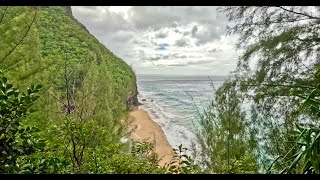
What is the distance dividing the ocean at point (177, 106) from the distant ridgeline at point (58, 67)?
0.65 metres

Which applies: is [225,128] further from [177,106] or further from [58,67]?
[177,106]

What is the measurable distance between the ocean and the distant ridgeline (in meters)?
0.65

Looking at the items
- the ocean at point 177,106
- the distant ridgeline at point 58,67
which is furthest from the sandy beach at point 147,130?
the distant ridgeline at point 58,67

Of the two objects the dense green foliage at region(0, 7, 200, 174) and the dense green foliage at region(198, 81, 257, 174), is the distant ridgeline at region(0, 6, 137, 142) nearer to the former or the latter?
the dense green foliage at region(0, 7, 200, 174)

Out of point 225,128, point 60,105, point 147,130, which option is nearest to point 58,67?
point 60,105

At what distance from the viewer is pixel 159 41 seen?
184cm

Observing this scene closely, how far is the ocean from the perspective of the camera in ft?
12.1

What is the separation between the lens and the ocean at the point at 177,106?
370 cm

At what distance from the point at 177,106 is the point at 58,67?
2169 mm

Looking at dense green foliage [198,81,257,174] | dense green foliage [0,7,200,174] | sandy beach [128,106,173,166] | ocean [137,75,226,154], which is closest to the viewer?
dense green foliage [0,7,200,174]

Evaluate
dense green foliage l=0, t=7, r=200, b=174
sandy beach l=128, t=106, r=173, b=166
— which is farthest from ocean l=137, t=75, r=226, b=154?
dense green foliage l=0, t=7, r=200, b=174

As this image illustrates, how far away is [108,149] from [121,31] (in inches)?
29.7

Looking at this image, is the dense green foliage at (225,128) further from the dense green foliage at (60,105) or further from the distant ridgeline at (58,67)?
the distant ridgeline at (58,67)

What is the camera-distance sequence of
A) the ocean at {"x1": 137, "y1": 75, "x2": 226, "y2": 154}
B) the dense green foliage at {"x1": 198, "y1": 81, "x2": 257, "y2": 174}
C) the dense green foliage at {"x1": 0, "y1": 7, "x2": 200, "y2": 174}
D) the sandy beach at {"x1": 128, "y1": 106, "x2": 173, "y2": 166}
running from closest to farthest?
1. the dense green foliage at {"x1": 0, "y1": 7, "x2": 200, "y2": 174}
2. the dense green foliage at {"x1": 198, "y1": 81, "x2": 257, "y2": 174}
3. the ocean at {"x1": 137, "y1": 75, "x2": 226, "y2": 154}
4. the sandy beach at {"x1": 128, "y1": 106, "x2": 173, "y2": 166}
